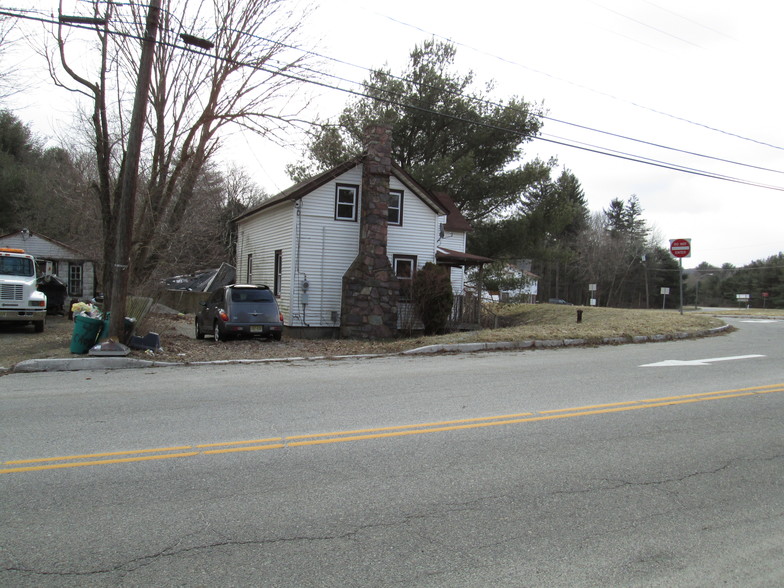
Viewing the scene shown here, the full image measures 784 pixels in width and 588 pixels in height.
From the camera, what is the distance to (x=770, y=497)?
15.9 feet

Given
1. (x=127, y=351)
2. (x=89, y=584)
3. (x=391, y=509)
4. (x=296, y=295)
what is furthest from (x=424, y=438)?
(x=296, y=295)

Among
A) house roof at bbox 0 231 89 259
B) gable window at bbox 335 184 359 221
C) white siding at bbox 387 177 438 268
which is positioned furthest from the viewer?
house roof at bbox 0 231 89 259

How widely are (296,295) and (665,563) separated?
58.9 ft

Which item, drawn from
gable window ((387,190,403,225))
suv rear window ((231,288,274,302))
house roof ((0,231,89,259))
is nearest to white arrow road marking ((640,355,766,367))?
suv rear window ((231,288,274,302))

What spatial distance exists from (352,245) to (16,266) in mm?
11008

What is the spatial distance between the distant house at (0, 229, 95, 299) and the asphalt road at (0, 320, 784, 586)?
22594 mm

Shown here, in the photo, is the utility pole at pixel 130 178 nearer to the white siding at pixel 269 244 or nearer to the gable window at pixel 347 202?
the white siding at pixel 269 244

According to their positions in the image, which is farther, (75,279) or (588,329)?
(75,279)

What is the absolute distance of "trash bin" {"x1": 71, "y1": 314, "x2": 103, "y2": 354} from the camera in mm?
12117

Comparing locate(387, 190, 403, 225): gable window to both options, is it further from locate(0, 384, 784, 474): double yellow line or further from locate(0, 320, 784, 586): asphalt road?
locate(0, 384, 784, 474): double yellow line

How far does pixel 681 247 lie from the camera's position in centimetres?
2192

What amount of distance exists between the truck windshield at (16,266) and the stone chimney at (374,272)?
10186 mm

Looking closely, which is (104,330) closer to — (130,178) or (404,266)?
(130,178)

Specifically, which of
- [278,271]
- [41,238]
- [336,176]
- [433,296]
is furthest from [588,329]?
[41,238]
